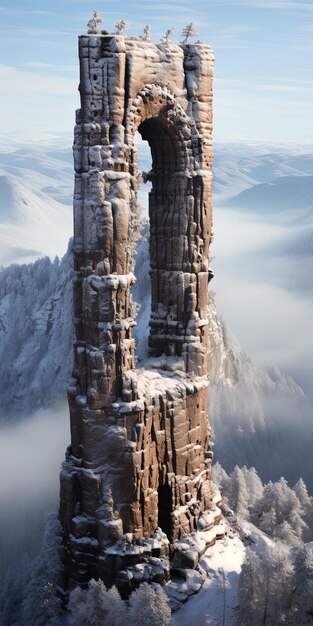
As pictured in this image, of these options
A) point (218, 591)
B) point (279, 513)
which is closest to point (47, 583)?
point (218, 591)

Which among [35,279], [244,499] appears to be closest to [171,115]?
[244,499]

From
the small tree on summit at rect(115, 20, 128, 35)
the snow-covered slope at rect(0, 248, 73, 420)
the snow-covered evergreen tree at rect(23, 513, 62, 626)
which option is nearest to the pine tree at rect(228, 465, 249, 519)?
the snow-covered evergreen tree at rect(23, 513, 62, 626)

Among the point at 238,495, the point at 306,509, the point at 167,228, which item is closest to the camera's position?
the point at 167,228

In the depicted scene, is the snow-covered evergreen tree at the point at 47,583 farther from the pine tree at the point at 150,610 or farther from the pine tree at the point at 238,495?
the pine tree at the point at 238,495

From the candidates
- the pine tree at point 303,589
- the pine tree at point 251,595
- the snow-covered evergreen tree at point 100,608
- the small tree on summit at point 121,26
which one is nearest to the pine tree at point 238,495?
the pine tree at point 251,595

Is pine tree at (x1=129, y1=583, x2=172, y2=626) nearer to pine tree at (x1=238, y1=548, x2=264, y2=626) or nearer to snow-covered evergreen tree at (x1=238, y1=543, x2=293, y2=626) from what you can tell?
pine tree at (x1=238, y1=548, x2=264, y2=626)

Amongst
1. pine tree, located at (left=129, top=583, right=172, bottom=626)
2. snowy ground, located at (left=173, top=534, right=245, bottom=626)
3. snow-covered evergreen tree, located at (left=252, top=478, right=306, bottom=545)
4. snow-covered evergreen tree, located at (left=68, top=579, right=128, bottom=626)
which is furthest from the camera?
snow-covered evergreen tree, located at (left=252, top=478, right=306, bottom=545)

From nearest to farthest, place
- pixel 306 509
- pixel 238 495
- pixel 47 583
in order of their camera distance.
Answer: pixel 47 583, pixel 238 495, pixel 306 509

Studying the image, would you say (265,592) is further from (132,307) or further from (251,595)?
(132,307)
